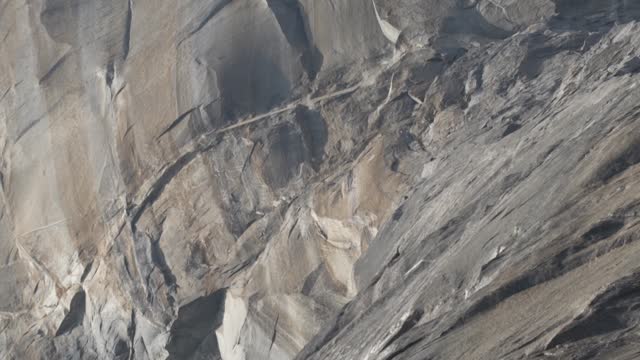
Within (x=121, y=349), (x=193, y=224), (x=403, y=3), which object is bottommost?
(x=121, y=349)

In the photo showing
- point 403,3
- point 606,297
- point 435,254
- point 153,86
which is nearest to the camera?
point 606,297

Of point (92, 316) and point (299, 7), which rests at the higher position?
point (299, 7)

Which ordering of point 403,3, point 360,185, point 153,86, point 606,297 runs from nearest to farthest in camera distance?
point 606,297 → point 360,185 → point 403,3 → point 153,86

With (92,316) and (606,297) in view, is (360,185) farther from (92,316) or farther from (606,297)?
(606,297)

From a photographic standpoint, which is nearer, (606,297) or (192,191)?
(606,297)

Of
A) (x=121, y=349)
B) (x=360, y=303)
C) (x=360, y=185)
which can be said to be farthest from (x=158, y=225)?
(x=360, y=303)

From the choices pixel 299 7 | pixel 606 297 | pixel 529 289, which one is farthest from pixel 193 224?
pixel 606 297

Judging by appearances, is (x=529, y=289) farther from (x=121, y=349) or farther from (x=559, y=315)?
(x=121, y=349)
